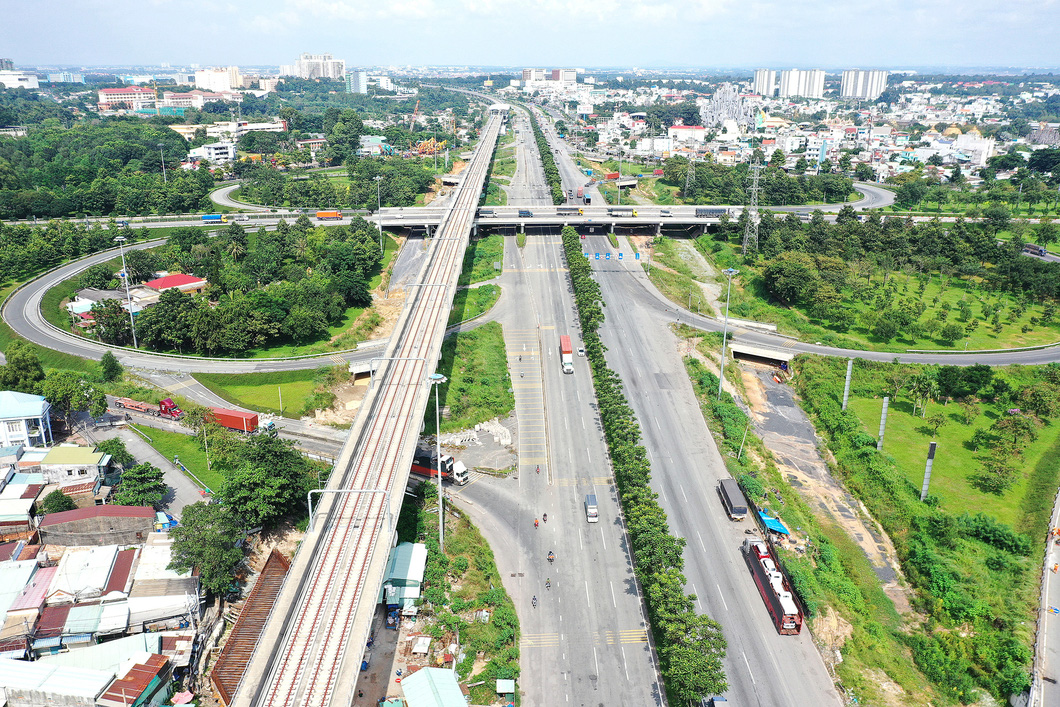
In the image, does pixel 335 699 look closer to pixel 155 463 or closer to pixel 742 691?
pixel 742 691

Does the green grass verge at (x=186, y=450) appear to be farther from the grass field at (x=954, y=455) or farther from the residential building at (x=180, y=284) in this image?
the grass field at (x=954, y=455)

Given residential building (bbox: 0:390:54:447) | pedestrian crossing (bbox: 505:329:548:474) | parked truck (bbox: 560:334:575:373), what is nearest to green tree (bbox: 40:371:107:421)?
residential building (bbox: 0:390:54:447)

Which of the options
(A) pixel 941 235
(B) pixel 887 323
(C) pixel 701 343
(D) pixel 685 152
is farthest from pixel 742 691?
(D) pixel 685 152

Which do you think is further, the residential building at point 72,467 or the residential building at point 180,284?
the residential building at point 180,284

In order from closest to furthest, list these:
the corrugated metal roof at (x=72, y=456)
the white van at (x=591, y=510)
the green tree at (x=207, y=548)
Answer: the green tree at (x=207, y=548)
the white van at (x=591, y=510)
the corrugated metal roof at (x=72, y=456)

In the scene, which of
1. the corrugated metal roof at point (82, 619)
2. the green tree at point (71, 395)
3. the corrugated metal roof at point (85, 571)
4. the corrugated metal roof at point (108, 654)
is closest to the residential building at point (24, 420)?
the green tree at point (71, 395)

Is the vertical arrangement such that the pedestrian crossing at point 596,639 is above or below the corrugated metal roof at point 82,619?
below

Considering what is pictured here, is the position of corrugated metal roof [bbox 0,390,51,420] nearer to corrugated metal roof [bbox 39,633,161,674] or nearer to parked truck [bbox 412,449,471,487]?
corrugated metal roof [bbox 39,633,161,674]
